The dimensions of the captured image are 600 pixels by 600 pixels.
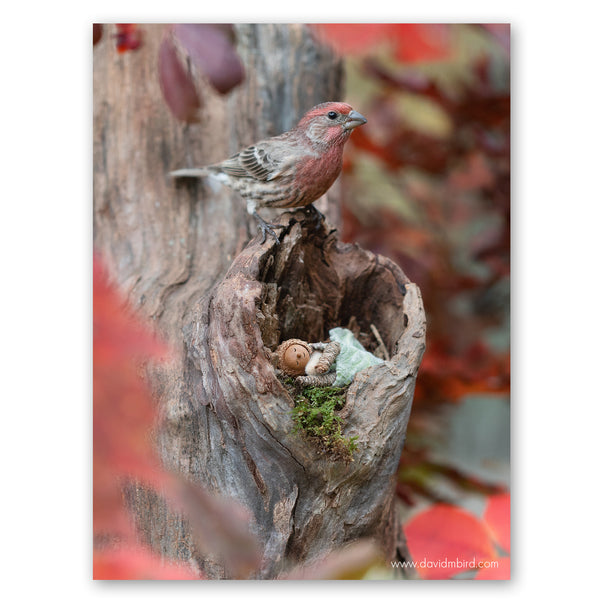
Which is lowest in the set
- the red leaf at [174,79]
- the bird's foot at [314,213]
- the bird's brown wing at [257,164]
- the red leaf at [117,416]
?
the red leaf at [117,416]

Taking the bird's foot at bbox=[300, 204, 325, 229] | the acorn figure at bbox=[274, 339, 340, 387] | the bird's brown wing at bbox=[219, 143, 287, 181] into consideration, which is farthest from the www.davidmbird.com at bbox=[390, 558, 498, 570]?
the bird's brown wing at bbox=[219, 143, 287, 181]

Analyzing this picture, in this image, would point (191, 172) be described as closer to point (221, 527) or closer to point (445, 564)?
point (221, 527)

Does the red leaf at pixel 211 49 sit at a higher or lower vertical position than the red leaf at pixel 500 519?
higher

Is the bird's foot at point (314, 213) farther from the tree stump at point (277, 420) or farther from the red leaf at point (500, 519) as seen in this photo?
the red leaf at point (500, 519)

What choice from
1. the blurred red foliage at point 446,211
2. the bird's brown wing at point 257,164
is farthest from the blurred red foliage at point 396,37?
the bird's brown wing at point 257,164

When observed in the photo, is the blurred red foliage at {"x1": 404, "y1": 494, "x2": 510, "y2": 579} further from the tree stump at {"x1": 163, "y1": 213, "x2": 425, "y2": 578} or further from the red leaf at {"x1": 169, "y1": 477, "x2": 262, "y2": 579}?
the red leaf at {"x1": 169, "y1": 477, "x2": 262, "y2": 579}
